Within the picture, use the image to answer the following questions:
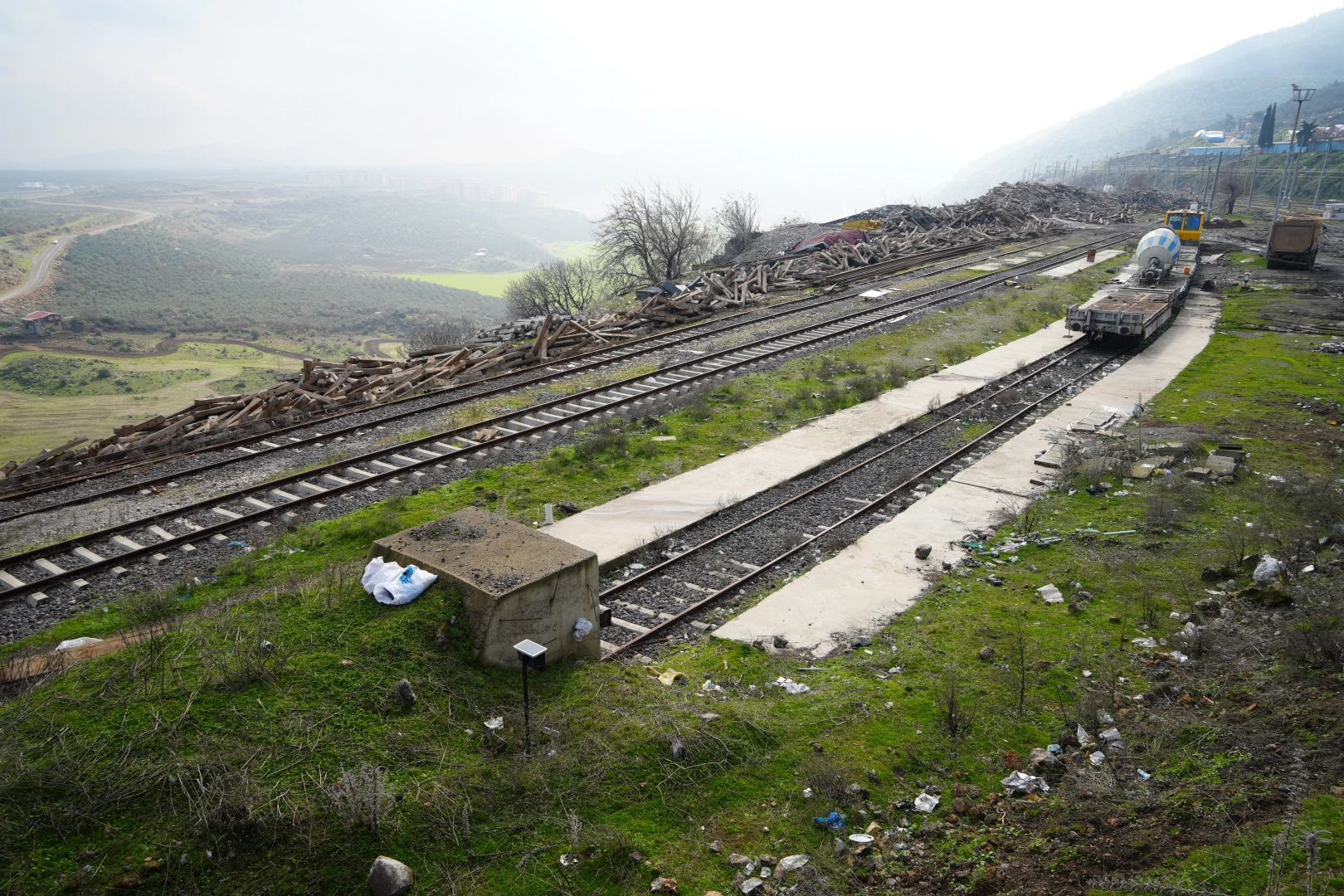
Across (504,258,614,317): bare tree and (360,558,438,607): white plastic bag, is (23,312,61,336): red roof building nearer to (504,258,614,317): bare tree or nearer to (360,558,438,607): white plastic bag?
(504,258,614,317): bare tree

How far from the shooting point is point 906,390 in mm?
17188

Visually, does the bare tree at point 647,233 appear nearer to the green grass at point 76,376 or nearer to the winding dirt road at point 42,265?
the green grass at point 76,376

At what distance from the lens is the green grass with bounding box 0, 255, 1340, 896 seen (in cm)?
415

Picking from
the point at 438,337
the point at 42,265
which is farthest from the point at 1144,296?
the point at 42,265

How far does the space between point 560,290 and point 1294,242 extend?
36.1 meters

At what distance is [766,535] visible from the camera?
10297mm

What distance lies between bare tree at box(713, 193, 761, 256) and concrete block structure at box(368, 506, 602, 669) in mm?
40211

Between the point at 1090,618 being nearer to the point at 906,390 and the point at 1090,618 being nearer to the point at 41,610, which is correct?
the point at 906,390

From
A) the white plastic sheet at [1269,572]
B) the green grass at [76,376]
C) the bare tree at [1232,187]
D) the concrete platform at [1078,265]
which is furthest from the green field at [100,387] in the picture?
the bare tree at [1232,187]

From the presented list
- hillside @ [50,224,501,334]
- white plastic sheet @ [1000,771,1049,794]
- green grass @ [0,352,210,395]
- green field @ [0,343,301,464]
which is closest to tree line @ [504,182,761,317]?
green field @ [0,343,301,464]

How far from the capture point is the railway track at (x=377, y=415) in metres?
11.7

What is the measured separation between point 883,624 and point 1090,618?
222 cm

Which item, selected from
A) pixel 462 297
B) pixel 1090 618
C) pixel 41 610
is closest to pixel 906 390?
pixel 1090 618

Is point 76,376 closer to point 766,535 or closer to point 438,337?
point 438,337
